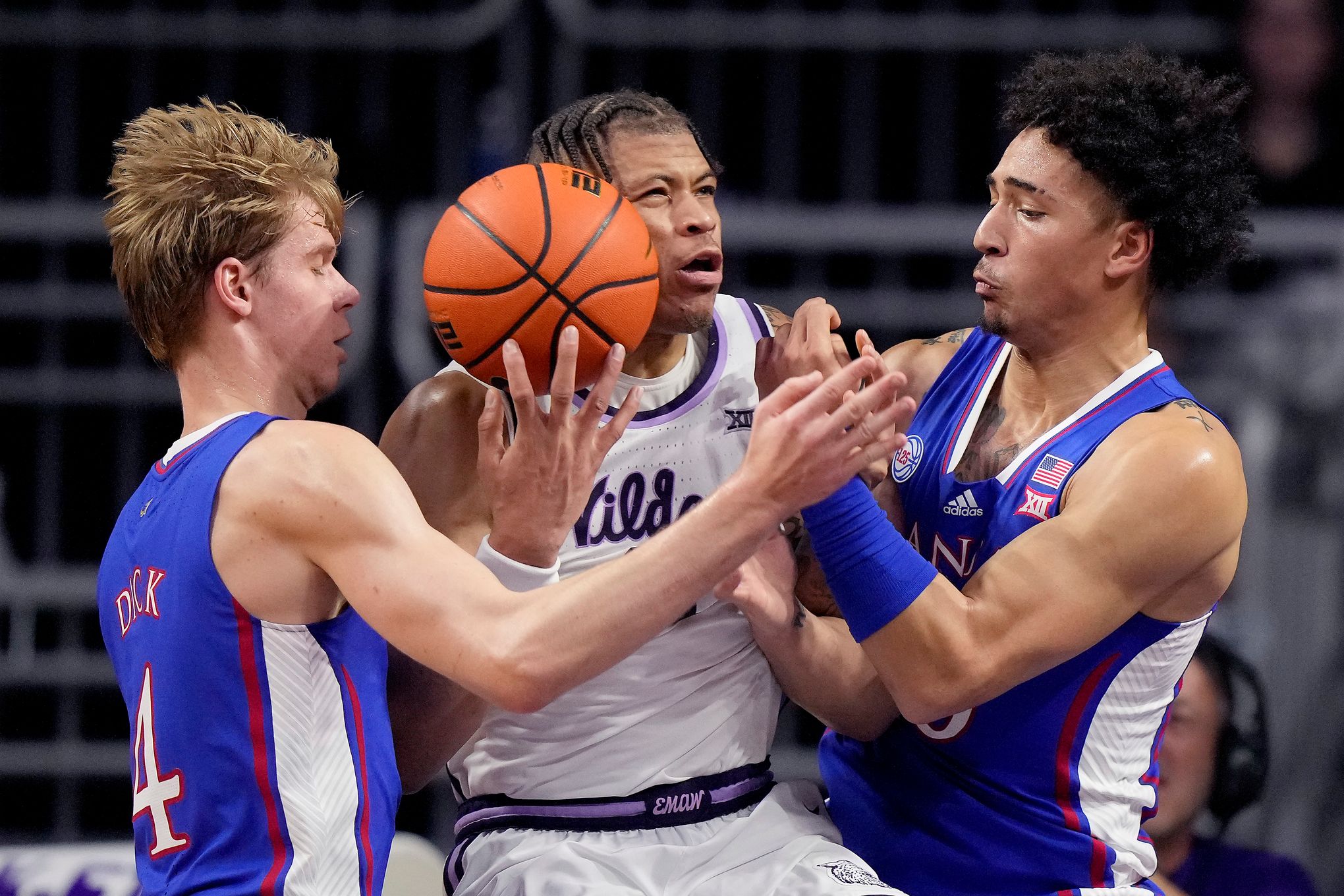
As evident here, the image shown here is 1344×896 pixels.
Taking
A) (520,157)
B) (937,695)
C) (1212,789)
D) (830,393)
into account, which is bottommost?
(1212,789)

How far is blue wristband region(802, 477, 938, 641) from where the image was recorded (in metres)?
2.72

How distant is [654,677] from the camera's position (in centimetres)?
311

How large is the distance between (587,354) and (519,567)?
0.42m

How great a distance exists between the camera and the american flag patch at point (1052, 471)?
292cm

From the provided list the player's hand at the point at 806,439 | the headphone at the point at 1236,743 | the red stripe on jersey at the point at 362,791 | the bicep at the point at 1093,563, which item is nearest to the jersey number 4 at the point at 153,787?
the red stripe on jersey at the point at 362,791

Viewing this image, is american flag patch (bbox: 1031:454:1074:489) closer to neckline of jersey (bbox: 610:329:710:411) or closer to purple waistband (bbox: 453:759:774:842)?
neckline of jersey (bbox: 610:329:710:411)

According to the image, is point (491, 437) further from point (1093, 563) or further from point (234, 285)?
point (1093, 563)

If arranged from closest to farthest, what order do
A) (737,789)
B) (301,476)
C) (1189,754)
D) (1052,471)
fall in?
1. (301,476)
2. (1052,471)
3. (737,789)
4. (1189,754)

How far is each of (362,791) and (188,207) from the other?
104 centimetres

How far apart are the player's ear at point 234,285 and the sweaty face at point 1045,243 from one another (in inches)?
56.4

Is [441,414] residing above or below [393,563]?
above

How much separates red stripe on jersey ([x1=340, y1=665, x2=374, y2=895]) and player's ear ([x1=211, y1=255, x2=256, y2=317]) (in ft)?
2.11

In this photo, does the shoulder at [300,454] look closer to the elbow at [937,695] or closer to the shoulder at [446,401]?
the shoulder at [446,401]

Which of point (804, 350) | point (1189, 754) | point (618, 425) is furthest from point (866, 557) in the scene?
point (1189, 754)
